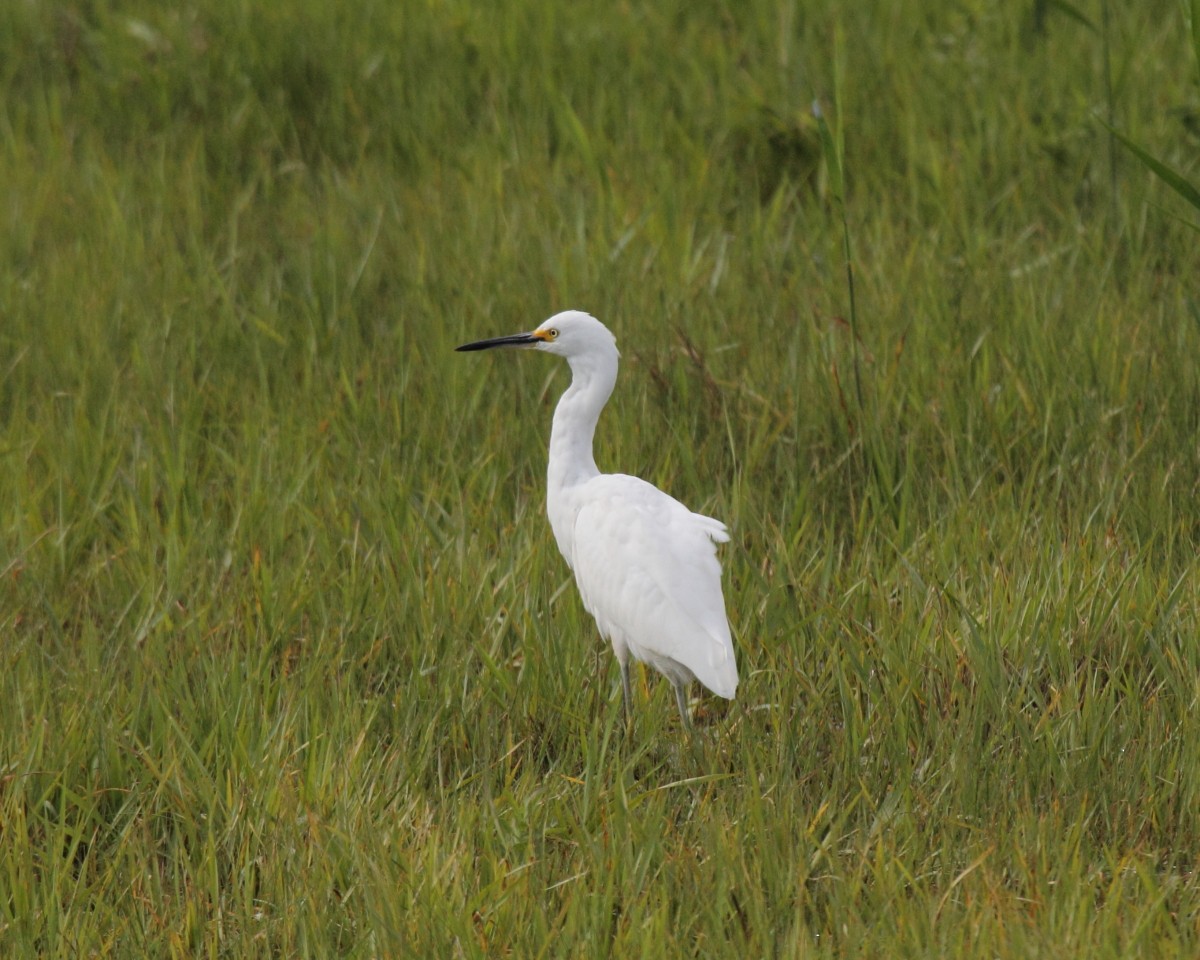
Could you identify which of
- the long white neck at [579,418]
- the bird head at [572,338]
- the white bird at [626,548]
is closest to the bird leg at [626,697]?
the white bird at [626,548]

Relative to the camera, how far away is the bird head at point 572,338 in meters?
3.10

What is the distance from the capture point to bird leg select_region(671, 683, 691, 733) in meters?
2.76

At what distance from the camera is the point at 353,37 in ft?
19.3

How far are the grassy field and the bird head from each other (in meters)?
0.45

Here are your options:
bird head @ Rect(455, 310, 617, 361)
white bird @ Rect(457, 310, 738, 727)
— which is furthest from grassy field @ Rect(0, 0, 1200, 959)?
bird head @ Rect(455, 310, 617, 361)

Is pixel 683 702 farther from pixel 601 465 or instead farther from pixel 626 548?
pixel 601 465

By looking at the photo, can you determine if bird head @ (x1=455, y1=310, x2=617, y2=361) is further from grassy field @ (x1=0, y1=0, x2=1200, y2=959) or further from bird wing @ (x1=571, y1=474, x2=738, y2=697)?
grassy field @ (x1=0, y1=0, x2=1200, y2=959)

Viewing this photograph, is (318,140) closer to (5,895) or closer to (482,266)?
(482,266)

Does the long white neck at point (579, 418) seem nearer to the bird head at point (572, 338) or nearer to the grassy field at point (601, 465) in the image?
the bird head at point (572, 338)

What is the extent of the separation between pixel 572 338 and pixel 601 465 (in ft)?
2.08

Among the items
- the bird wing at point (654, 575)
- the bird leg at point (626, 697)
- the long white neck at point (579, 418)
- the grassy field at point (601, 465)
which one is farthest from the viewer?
the long white neck at point (579, 418)

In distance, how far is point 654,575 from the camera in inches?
Answer: 110

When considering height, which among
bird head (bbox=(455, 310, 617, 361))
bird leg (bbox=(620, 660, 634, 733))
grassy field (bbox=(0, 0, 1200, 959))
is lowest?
bird leg (bbox=(620, 660, 634, 733))

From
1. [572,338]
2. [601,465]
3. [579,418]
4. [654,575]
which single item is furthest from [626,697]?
[601,465]
